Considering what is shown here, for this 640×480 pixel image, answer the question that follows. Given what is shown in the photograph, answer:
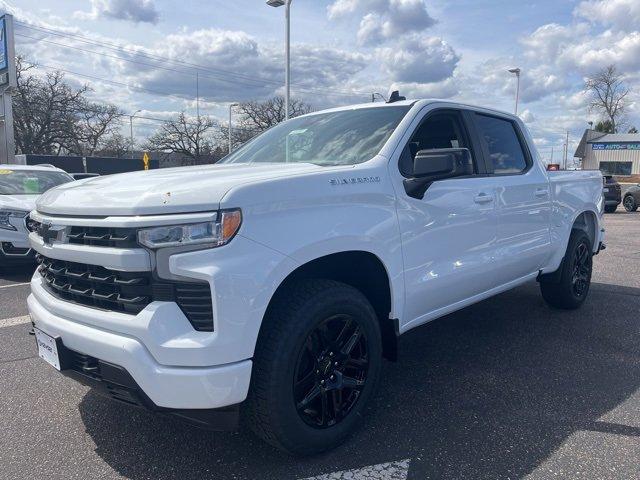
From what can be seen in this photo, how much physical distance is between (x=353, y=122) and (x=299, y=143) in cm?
41

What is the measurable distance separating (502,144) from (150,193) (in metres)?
3.18

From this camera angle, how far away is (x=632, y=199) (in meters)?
21.2

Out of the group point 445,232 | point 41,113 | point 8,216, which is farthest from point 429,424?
point 41,113

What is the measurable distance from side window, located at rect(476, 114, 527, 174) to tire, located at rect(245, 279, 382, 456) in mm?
2054

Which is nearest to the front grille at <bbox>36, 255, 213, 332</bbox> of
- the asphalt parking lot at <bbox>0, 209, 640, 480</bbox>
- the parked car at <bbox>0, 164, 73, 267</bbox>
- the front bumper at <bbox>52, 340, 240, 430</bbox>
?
the front bumper at <bbox>52, 340, 240, 430</bbox>

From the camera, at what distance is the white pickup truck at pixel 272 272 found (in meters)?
2.29

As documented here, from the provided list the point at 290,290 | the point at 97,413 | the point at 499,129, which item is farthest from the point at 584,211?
the point at 97,413

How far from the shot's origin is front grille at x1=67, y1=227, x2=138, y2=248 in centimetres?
235

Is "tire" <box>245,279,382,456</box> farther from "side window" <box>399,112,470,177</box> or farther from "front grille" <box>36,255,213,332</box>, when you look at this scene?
"side window" <box>399,112,470,177</box>

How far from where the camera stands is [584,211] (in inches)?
216

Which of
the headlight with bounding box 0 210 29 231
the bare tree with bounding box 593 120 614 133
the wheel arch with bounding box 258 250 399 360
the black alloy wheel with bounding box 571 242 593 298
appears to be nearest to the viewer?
the wheel arch with bounding box 258 250 399 360

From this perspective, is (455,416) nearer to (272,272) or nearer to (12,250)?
(272,272)

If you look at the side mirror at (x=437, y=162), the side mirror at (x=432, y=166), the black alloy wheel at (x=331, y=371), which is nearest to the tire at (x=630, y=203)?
the side mirror at (x=432, y=166)

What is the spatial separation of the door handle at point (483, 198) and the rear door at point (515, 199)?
134mm
